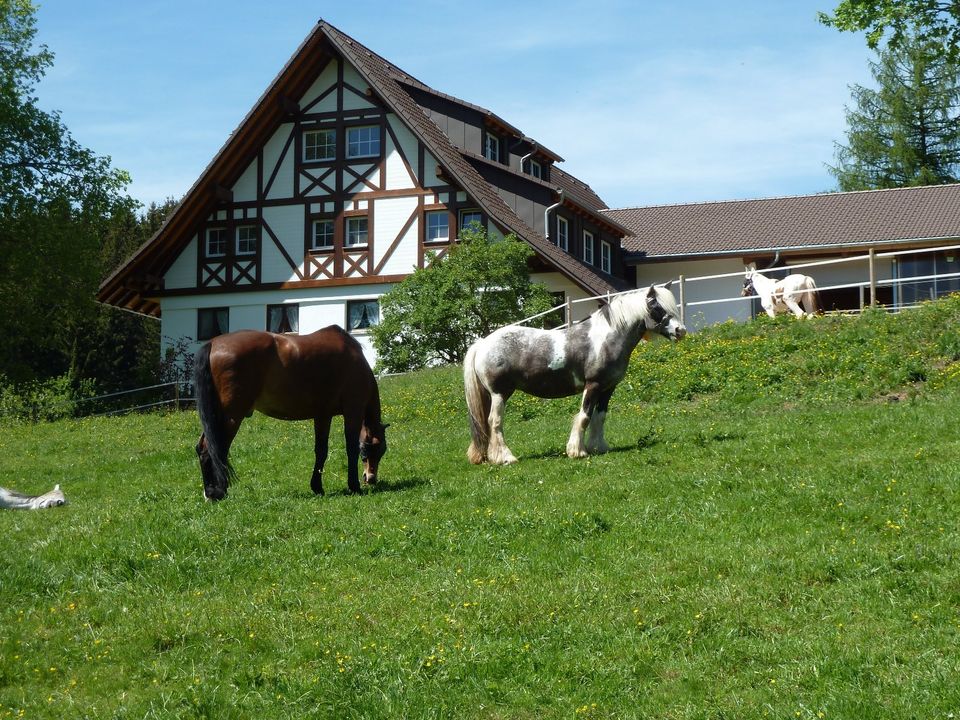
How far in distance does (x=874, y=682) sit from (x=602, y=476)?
266 inches

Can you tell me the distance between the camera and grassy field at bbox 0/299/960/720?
28.1 ft

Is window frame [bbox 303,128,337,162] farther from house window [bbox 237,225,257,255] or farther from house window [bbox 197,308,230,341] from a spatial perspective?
house window [bbox 197,308,230,341]

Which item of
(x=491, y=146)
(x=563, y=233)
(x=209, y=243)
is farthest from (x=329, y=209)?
(x=563, y=233)

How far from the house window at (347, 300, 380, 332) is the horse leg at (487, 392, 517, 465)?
24757 mm

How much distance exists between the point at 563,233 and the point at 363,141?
7.48m

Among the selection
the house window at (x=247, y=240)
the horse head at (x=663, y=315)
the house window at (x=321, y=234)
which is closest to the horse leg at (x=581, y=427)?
the horse head at (x=663, y=315)

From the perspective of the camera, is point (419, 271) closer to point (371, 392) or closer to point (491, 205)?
point (491, 205)

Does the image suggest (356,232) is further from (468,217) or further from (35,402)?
(35,402)

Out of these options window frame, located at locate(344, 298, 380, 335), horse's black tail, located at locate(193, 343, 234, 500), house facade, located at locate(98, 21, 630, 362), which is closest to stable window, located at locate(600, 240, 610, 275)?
house facade, located at locate(98, 21, 630, 362)

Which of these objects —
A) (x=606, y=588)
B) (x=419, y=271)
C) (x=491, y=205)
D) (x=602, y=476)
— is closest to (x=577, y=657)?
(x=606, y=588)

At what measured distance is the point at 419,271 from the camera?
116ft

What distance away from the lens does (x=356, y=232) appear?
42438 mm

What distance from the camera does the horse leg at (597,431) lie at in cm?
1691

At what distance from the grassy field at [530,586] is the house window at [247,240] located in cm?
2587
